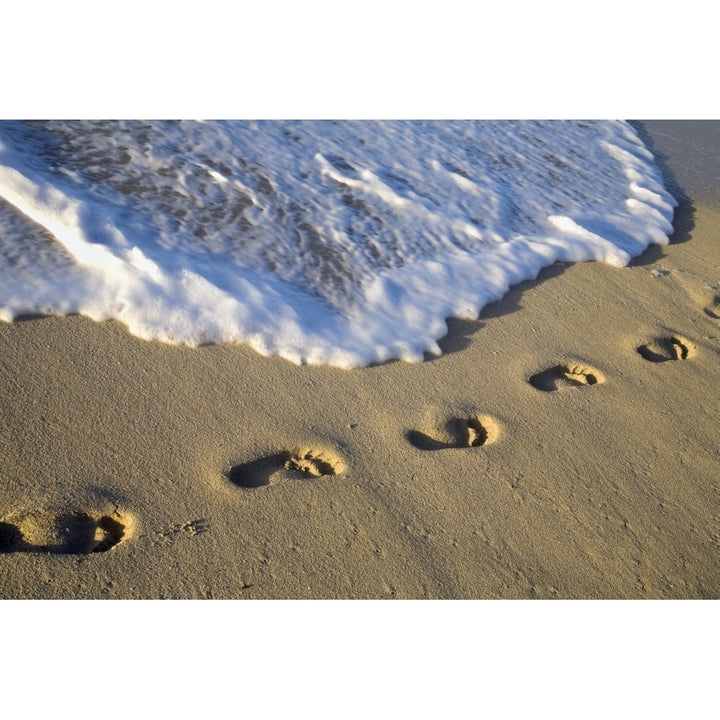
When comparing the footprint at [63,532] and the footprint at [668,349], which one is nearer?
the footprint at [63,532]

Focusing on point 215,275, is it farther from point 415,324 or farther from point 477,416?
point 477,416

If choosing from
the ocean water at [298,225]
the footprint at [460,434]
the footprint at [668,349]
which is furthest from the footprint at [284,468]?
the footprint at [668,349]

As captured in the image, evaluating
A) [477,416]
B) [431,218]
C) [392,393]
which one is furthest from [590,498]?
[431,218]

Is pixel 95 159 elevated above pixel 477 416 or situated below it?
above

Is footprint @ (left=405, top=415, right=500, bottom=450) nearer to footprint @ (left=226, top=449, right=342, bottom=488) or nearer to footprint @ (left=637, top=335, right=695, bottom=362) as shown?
footprint @ (left=226, top=449, right=342, bottom=488)

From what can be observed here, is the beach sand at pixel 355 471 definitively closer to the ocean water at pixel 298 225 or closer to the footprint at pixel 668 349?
the footprint at pixel 668 349

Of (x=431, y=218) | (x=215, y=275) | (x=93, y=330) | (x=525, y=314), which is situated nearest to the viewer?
(x=93, y=330)

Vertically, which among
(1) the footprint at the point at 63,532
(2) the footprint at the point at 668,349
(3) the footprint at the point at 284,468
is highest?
(2) the footprint at the point at 668,349
